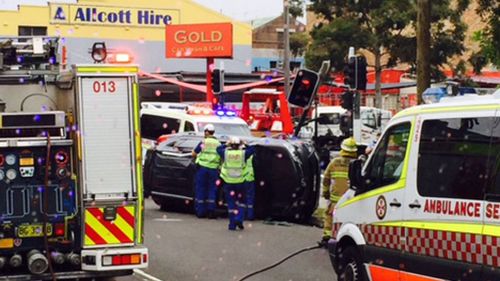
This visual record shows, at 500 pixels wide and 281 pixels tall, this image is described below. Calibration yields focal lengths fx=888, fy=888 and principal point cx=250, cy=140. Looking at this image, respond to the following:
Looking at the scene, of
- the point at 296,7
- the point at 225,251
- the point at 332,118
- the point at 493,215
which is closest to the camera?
the point at 493,215

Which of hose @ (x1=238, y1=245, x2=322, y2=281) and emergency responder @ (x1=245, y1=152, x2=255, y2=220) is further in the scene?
emergency responder @ (x1=245, y1=152, x2=255, y2=220)

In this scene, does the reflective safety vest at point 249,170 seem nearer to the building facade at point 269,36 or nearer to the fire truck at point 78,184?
the fire truck at point 78,184

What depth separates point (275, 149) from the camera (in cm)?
1512

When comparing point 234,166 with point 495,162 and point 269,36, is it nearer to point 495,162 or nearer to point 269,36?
point 495,162

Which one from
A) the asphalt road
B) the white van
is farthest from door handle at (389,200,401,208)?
the white van

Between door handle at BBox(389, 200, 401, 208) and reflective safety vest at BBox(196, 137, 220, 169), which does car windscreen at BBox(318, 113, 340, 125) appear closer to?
reflective safety vest at BBox(196, 137, 220, 169)

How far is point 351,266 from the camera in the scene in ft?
29.2

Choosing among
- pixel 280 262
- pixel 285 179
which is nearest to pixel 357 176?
pixel 280 262

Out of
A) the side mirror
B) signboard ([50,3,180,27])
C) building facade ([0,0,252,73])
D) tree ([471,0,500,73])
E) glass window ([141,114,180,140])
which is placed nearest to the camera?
the side mirror

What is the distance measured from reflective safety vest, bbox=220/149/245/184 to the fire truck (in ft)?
20.5

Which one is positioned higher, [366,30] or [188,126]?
[366,30]

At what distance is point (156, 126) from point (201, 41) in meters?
14.9

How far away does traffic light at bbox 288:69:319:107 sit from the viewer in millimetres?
16094

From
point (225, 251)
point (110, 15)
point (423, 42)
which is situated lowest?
point (225, 251)
